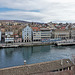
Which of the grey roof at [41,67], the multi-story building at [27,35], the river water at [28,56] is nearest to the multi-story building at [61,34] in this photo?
the multi-story building at [27,35]

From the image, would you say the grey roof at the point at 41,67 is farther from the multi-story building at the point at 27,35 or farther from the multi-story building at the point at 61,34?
the multi-story building at the point at 61,34

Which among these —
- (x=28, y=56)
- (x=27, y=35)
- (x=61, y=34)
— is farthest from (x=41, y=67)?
(x=61, y=34)

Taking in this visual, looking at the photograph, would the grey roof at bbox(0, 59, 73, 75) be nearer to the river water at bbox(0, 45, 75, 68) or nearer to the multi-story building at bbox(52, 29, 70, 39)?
the river water at bbox(0, 45, 75, 68)

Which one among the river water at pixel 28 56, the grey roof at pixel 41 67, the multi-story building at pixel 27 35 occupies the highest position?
the multi-story building at pixel 27 35

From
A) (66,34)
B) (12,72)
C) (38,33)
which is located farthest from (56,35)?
(12,72)

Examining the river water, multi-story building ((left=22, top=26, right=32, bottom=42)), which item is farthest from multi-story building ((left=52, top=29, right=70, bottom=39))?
the river water

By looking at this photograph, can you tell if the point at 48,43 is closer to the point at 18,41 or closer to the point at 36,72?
the point at 18,41

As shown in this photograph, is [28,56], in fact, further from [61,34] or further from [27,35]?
[61,34]

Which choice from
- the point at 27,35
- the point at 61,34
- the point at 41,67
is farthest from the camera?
the point at 61,34

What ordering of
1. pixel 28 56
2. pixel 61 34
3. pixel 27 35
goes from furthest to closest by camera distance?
pixel 61 34 → pixel 27 35 → pixel 28 56

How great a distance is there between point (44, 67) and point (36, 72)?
676 mm

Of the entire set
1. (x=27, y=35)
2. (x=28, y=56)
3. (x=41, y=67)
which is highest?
(x=27, y=35)

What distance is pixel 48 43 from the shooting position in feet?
76.7

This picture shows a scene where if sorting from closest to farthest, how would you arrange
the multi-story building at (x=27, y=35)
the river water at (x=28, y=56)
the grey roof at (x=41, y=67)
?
the grey roof at (x=41, y=67), the river water at (x=28, y=56), the multi-story building at (x=27, y=35)
